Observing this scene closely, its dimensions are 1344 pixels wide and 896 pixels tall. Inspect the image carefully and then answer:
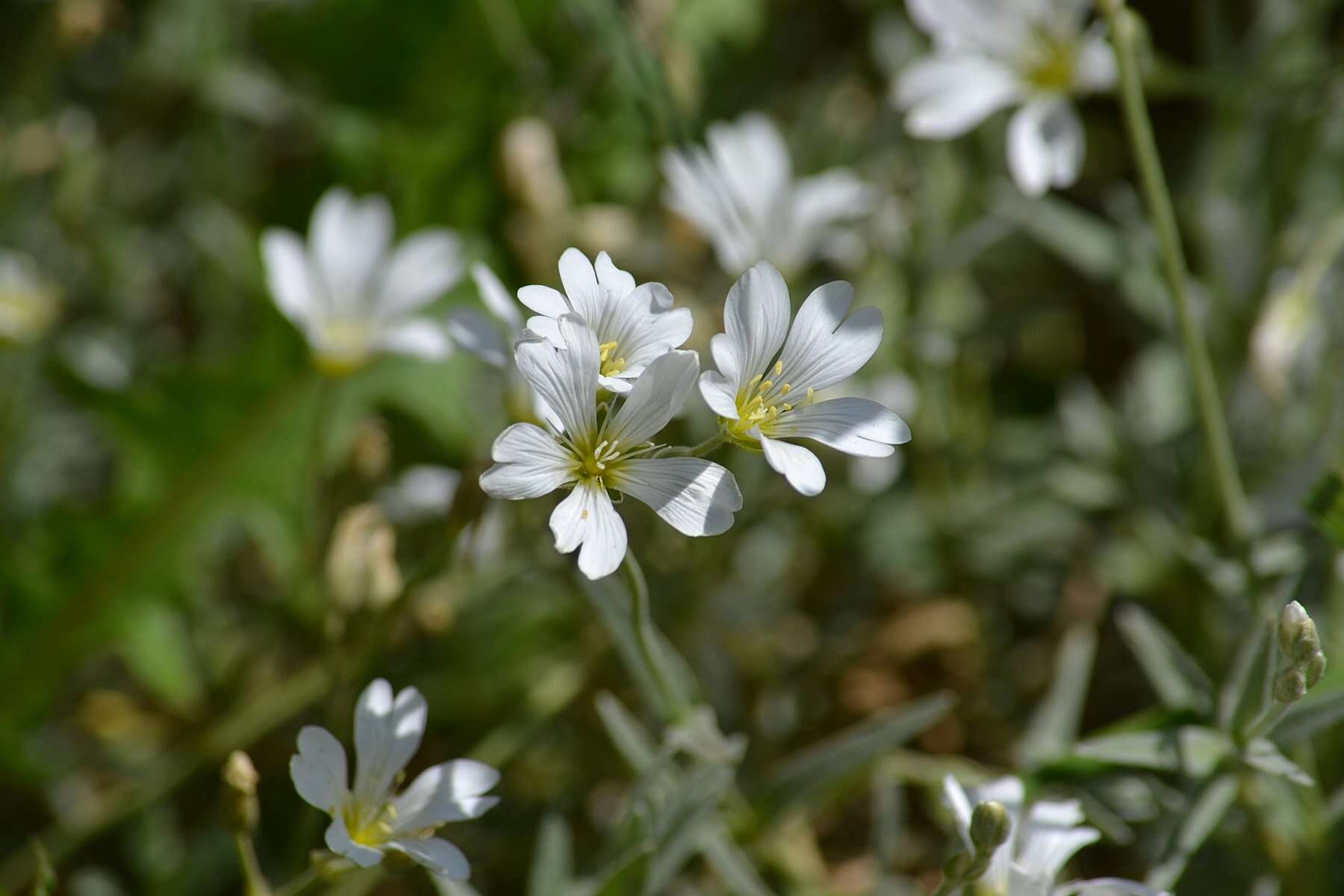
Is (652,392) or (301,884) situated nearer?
(652,392)

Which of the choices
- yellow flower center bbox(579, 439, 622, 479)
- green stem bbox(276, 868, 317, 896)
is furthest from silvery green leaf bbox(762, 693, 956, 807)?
green stem bbox(276, 868, 317, 896)

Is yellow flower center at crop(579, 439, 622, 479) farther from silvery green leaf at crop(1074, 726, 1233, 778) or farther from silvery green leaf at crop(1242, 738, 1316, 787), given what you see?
silvery green leaf at crop(1242, 738, 1316, 787)

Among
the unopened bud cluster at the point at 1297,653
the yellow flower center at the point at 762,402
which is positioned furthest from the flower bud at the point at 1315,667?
the yellow flower center at the point at 762,402

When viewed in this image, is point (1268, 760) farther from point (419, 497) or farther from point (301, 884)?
point (419, 497)

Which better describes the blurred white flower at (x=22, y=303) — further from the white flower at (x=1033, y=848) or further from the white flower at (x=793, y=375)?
the white flower at (x=1033, y=848)

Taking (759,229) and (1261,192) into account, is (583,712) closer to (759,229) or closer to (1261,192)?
(759,229)

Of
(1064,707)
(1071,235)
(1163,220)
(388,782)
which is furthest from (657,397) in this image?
(1071,235)

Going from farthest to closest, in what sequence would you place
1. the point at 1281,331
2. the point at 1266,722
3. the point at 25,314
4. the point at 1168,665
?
the point at 25,314, the point at 1281,331, the point at 1168,665, the point at 1266,722
